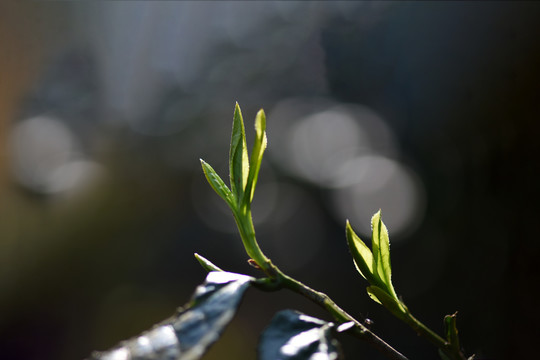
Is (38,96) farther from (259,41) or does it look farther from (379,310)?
(379,310)

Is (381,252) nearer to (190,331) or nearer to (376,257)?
(376,257)

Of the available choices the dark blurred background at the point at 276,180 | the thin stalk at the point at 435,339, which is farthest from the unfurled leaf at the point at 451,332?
the dark blurred background at the point at 276,180

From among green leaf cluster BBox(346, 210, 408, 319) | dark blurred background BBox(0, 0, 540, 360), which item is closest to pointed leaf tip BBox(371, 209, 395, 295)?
green leaf cluster BBox(346, 210, 408, 319)

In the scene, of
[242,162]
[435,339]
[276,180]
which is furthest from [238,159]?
[276,180]

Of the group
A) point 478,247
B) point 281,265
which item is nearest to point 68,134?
point 281,265

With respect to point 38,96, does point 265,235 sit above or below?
below

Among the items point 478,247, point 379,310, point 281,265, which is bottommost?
point 379,310

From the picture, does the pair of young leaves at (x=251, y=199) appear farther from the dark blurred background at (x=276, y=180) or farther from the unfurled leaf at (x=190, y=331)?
the dark blurred background at (x=276, y=180)

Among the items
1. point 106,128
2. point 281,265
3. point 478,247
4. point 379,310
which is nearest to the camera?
point 478,247
